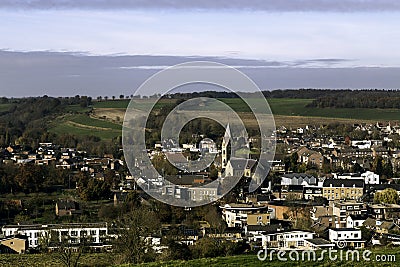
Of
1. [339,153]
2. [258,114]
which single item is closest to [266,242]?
[258,114]

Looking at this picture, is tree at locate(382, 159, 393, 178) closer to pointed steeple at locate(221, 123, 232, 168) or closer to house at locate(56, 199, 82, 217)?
pointed steeple at locate(221, 123, 232, 168)

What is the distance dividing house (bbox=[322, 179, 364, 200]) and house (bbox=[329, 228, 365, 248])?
1068 centimetres

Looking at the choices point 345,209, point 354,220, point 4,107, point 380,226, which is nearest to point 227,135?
point 345,209

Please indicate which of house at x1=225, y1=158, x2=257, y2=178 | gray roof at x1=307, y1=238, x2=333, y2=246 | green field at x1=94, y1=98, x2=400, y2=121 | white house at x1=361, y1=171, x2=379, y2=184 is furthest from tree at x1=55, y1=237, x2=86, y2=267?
green field at x1=94, y1=98, x2=400, y2=121

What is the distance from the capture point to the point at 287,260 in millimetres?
9383

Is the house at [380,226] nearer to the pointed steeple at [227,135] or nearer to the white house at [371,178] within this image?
the pointed steeple at [227,135]

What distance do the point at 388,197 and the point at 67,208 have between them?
13.1 metres

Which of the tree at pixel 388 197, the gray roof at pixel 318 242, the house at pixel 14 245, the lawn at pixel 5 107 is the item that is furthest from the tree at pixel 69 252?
the lawn at pixel 5 107

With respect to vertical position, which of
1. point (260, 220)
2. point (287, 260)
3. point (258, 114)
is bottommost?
point (260, 220)

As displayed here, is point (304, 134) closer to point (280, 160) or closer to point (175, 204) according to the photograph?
point (280, 160)

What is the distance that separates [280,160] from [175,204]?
680 inches

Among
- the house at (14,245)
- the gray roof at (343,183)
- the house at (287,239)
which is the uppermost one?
the gray roof at (343,183)

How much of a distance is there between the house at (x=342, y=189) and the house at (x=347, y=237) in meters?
10.7

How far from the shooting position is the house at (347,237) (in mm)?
19047
